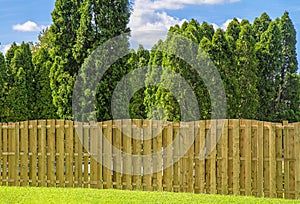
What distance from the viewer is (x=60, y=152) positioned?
1021 centimetres

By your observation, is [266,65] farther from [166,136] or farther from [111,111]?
[166,136]

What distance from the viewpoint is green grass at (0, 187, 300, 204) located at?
8.23m

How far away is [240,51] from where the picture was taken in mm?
16891

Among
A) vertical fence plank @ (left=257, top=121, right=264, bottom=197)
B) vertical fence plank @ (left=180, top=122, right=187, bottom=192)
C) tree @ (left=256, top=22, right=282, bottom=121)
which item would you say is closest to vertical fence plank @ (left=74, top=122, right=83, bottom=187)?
vertical fence plank @ (left=180, top=122, right=187, bottom=192)

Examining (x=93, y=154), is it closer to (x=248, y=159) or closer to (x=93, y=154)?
(x=93, y=154)

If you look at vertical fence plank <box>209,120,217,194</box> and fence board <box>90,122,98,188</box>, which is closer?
vertical fence plank <box>209,120,217,194</box>

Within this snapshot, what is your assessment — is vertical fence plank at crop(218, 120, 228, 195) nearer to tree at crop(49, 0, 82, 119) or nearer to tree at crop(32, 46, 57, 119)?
tree at crop(49, 0, 82, 119)

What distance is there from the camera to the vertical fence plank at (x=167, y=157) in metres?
9.57

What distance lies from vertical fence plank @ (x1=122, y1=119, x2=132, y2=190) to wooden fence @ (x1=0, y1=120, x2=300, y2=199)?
0.07ft

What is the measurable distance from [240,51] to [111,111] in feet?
18.8

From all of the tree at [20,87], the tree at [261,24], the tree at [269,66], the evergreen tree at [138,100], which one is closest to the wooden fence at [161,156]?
the evergreen tree at [138,100]

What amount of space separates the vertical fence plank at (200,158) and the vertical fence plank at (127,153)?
4.55 ft

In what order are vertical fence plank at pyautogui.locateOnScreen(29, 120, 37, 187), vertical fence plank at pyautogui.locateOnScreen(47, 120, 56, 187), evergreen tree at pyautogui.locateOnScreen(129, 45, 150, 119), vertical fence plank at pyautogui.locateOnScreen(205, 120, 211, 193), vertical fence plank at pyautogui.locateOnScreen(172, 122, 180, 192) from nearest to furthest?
1. vertical fence plank at pyautogui.locateOnScreen(205, 120, 211, 193)
2. vertical fence plank at pyautogui.locateOnScreen(172, 122, 180, 192)
3. vertical fence plank at pyautogui.locateOnScreen(47, 120, 56, 187)
4. vertical fence plank at pyautogui.locateOnScreen(29, 120, 37, 187)
5. evergreen tree at pyautogui.locateOnScreen(129, 45, 150, 119)

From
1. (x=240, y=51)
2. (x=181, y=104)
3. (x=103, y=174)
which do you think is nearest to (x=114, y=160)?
(x=103, y=174)
